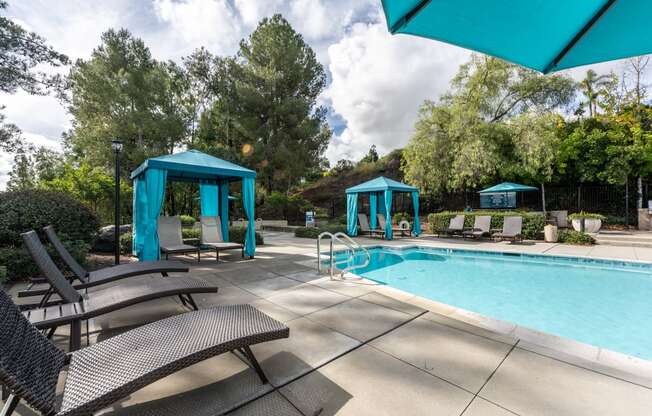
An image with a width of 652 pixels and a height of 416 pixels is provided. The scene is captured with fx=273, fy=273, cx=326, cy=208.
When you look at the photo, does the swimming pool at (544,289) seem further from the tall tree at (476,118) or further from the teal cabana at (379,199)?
the tall tree at (476,118)

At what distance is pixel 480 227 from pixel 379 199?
4.49 m

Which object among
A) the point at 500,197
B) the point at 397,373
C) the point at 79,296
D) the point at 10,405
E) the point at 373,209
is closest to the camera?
the point at 10,405

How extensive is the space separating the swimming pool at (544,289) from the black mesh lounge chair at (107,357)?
402cm

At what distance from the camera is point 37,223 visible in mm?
5102

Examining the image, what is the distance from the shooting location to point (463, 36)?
1.90 m

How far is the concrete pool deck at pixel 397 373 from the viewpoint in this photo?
1586 millimetres

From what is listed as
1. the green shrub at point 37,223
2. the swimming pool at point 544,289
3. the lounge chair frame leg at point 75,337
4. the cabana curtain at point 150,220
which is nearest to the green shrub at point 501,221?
the swimming pool at point 544,289

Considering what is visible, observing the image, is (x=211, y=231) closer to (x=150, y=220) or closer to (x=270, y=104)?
(x=150, y=220)

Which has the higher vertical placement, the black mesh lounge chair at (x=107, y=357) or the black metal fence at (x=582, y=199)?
the black metal fence at (x=582, y=199)

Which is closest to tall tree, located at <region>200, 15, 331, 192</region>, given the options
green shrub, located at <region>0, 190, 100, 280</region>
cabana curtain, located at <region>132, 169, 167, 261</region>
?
cabana curtain, located at <region>132, 169, 167, 261</region>

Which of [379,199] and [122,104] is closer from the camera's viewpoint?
[379,199]

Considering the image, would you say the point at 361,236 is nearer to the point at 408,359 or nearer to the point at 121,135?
the point at 408,359

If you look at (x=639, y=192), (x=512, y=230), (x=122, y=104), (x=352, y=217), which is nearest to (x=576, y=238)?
(x=512, y=230)

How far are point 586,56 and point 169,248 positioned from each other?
6972mm
